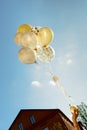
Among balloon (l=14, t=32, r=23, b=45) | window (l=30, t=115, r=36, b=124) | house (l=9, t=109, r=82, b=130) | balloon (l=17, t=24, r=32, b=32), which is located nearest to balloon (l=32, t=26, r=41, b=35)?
balloon (l=17, t=24, r=32, b=32)

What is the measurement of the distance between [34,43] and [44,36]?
0.43 meters

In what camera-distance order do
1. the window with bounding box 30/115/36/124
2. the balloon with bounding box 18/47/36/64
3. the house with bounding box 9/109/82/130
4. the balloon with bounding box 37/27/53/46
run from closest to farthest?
the balloon with bounding box 18/47/36/64
the balloon with bounding box 37/27/53/46
the house with bounding box 9/109/82/130
the window with bounding box 30/115/36/124

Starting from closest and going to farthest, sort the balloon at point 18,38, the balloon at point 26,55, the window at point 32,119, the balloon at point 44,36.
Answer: the balloon at point 26,55
the balloon at point 44,36
the balloon at point 18,38
the window at point 32,119

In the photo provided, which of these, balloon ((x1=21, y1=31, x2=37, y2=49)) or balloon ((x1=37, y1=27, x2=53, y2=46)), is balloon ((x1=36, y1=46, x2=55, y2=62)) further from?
balloon ((x1=21, y1=31, x2=37, y2=49))

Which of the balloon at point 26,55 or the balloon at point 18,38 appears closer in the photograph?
the balloon at point 26,55

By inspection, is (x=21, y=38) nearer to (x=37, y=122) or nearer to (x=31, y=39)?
(x=31, y=39)

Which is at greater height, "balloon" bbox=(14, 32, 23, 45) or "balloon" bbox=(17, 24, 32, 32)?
"balloon" bbox=(17, 24, 32, 32)

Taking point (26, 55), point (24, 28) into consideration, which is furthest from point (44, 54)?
point (24, 28)

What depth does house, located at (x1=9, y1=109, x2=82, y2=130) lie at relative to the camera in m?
30.3

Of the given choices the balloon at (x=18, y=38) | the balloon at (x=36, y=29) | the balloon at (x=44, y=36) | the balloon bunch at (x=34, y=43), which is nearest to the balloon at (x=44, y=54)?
the balloon bunch at (x=34, y=43)

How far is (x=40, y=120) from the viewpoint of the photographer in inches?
1246

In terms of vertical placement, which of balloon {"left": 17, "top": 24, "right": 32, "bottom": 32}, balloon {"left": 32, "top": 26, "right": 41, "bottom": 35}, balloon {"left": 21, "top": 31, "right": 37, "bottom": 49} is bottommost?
balloon {"left": 21, "top": 31, "right": 37, "bottom": 49}

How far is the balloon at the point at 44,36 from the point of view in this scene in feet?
22.1

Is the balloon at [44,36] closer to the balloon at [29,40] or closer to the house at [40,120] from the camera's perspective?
the balloon at [29,40]
